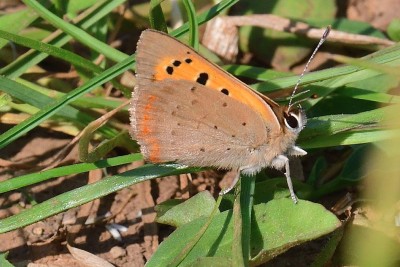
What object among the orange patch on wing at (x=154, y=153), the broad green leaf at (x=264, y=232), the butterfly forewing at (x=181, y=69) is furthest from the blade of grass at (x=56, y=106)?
the broad green leaf at (x=264, y=232)

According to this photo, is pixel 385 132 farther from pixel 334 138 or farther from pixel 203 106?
pixel 203 106

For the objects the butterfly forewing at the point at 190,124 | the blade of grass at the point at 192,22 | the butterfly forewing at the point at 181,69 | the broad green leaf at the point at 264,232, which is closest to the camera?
the broad green leaf at the point at 264,232

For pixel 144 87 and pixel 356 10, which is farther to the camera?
pixel 356 10

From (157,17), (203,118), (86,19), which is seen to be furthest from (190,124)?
(86,19)

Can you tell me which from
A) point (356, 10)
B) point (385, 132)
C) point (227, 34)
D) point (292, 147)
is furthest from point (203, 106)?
point (356, 10)

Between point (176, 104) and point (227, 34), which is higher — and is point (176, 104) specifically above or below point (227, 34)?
below

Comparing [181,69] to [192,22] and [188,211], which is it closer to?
[192,22]

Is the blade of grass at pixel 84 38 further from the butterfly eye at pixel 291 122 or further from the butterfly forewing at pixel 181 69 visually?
the butterfly eye at pixel 291 122
